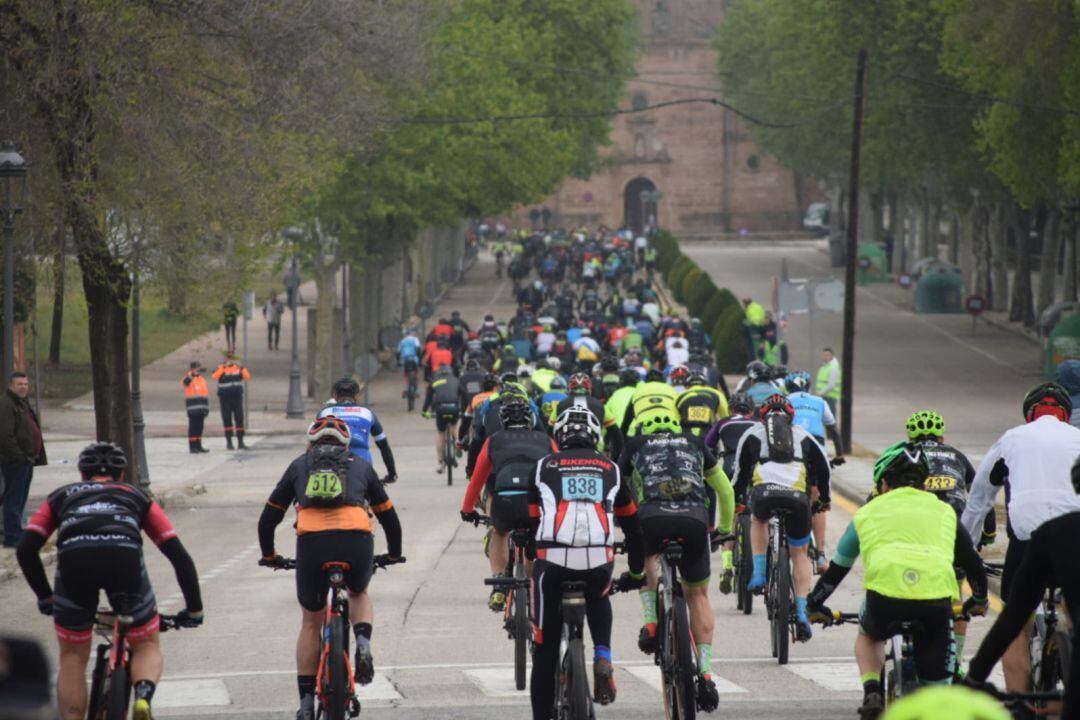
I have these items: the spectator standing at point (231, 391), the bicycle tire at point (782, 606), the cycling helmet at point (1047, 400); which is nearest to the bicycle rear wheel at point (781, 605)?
the bicycle tire at point (782, 606)

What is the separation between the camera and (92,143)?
2428cm

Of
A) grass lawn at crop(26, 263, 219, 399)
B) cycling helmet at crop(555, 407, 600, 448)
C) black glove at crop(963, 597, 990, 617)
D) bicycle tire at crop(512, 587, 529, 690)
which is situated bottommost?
grass lawn at crop(26, 263, 219, 399)

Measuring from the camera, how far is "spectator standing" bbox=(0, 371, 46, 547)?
2133 cm

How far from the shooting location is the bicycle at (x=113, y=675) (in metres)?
9.76

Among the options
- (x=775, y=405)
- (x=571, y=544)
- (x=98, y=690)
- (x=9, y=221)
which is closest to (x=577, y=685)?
(x=571, y=544)

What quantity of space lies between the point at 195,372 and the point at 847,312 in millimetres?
10682

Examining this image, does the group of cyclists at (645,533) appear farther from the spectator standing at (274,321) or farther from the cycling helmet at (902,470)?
the spectator standing at (274,321)

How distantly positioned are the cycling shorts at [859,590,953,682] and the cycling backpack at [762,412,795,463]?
17.4ft

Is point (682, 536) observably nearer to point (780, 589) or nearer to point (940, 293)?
point (780, 589)

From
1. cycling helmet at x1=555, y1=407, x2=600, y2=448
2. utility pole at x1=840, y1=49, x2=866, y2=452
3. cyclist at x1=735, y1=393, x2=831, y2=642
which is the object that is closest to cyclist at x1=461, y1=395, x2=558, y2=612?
cyclist at x1=735, y1=393, x2=831, y2=642

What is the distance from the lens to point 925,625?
30.9ft

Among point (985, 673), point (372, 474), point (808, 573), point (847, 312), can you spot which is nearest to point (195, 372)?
point (847, 312)

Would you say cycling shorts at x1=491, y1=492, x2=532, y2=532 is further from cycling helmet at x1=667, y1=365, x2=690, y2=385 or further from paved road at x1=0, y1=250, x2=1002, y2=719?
cycling helmet at x1=667, y1=365, x2=690, y2=385

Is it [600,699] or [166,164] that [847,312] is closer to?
[166,164]
